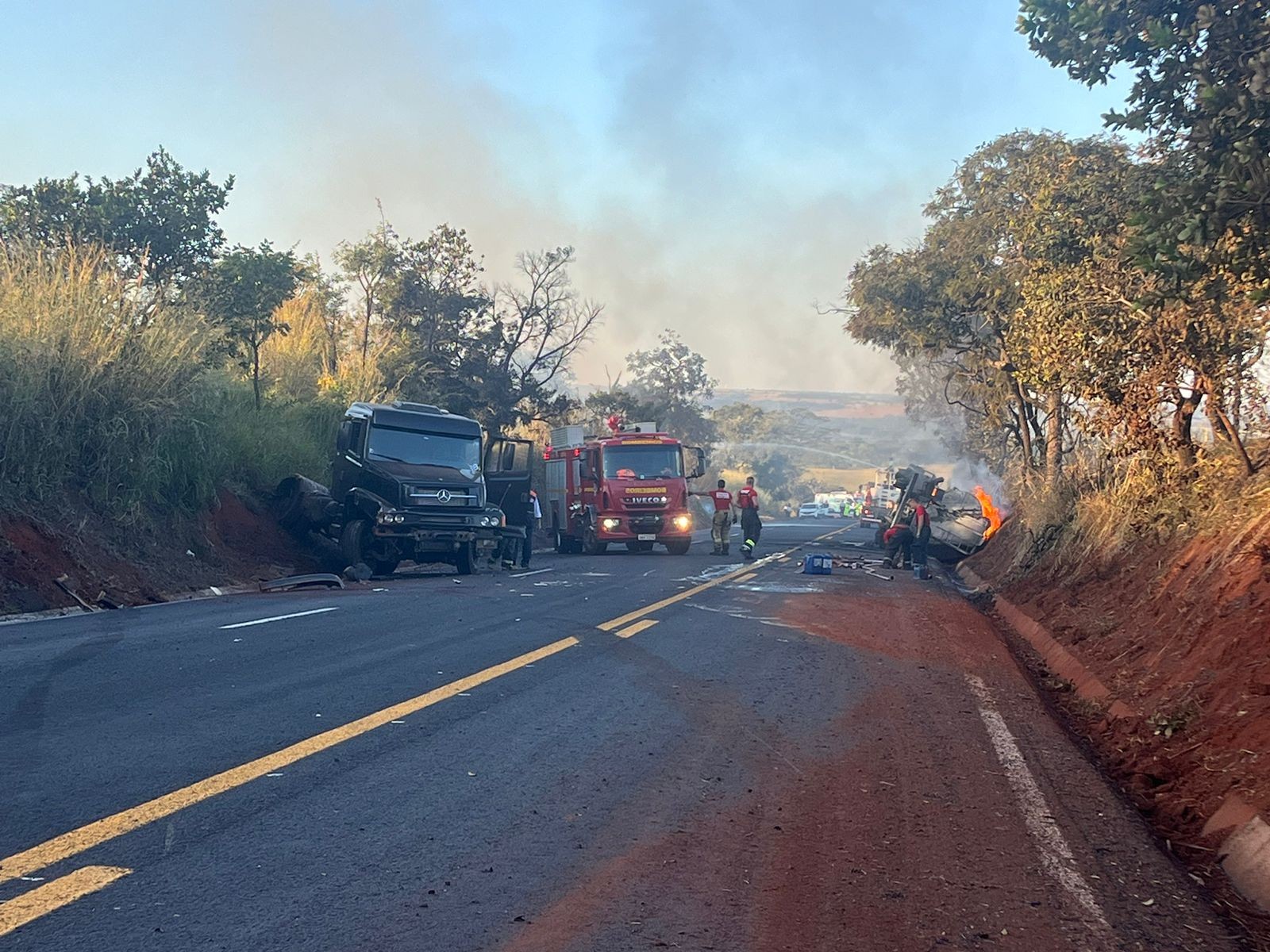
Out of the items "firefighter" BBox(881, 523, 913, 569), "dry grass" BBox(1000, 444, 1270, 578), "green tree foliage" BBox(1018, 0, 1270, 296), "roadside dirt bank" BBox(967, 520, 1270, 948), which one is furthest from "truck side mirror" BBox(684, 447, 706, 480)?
"green tree foliage" BBox(1018, 0, 1270, 296)

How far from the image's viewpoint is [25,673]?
902cm

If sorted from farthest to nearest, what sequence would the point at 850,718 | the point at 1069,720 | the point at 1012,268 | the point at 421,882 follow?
the point at 1012,268
the point at 1069,720
the point at 850,718
the point at 421,882

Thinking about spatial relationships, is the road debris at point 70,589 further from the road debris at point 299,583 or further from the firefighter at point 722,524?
the firefighter at point 722,524

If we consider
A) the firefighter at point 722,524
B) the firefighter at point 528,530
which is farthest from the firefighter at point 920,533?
the firefighter at point 528,530

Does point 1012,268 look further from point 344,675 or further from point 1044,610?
point 344,675

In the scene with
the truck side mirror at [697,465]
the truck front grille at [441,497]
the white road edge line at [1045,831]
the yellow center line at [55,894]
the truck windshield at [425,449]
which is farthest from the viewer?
the truck side mirror at [697,465]

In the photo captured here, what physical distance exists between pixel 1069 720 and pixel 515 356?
36347mm

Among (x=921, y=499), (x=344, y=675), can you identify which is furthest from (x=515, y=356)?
(x=344, y=675)

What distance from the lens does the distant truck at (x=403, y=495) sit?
68.8ft

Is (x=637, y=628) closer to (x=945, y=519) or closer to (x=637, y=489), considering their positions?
(x=637, y=489)

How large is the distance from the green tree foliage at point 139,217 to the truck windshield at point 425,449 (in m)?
6.39

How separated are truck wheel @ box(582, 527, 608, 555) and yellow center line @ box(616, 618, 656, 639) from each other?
1638 centimetres

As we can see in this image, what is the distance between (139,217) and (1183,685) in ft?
77.5

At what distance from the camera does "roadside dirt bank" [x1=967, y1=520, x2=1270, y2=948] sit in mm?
5984
